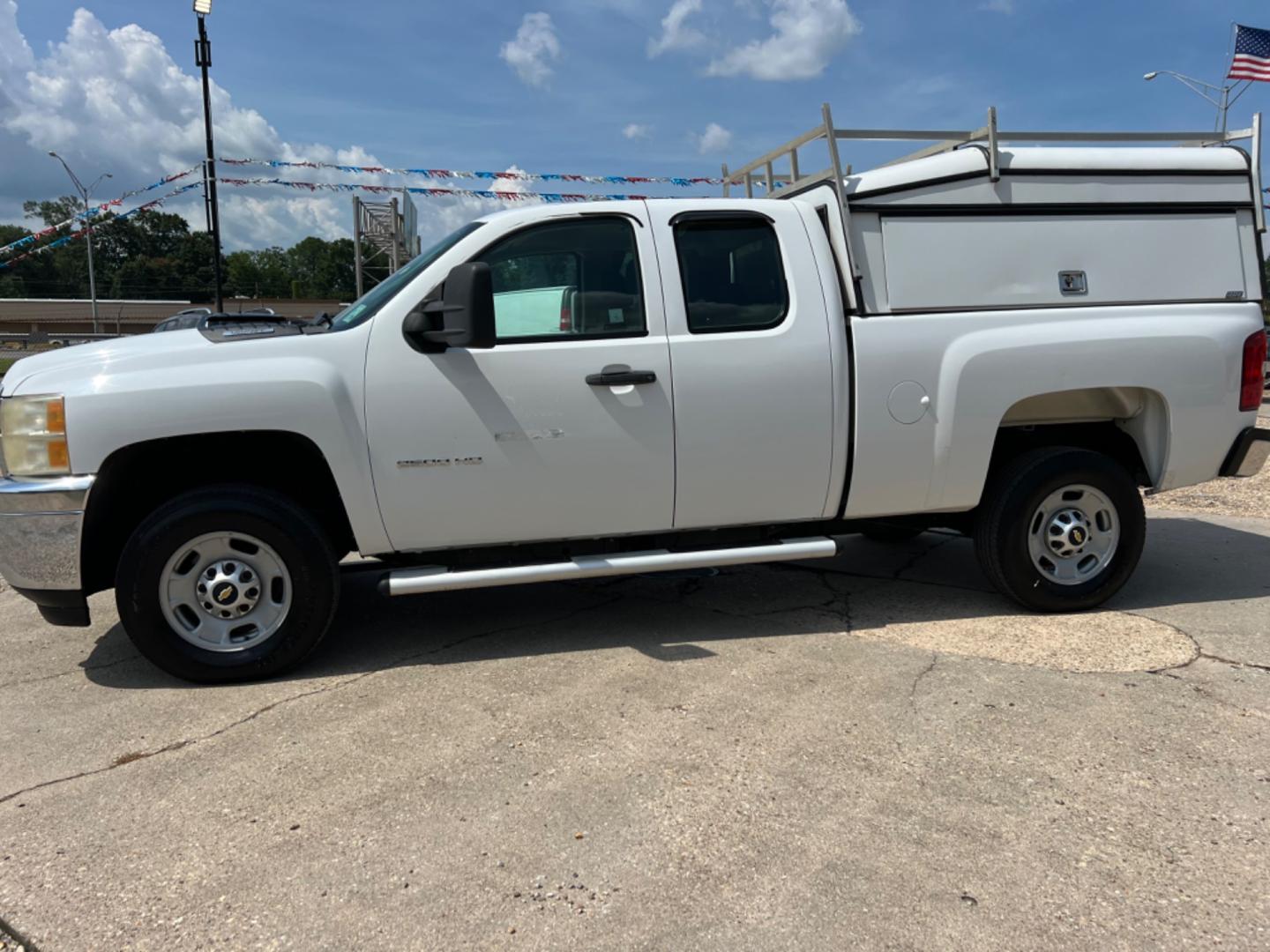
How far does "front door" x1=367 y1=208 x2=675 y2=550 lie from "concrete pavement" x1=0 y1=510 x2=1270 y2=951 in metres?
0.68

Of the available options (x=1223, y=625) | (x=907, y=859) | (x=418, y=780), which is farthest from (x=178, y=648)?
(x=1223, y=625)

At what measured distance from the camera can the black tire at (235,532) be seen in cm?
364

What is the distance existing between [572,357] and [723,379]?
2.22 ft

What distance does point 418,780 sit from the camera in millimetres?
2979

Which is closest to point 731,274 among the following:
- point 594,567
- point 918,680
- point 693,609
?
point 594,567

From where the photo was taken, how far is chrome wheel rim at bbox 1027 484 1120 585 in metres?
4.51

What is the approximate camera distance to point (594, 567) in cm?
398

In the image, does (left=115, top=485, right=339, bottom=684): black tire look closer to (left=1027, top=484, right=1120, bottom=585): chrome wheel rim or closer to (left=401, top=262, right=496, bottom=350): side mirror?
(left=401, top=262, right=496, bottom=350): side mirror

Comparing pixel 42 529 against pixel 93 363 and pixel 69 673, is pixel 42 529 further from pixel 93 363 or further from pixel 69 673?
pixel 69 673

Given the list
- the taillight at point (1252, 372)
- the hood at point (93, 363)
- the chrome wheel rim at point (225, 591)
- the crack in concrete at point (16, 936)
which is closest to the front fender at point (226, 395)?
the hood at point (93, 363)

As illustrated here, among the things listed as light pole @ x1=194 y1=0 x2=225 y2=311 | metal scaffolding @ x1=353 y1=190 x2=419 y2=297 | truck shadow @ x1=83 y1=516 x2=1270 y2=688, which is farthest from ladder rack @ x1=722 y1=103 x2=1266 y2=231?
light pole @ x1=194 y1=0 x2=225 y2=311

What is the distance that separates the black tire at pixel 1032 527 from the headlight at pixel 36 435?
13.6 feet

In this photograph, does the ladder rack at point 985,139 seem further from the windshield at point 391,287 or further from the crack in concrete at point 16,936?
the crack in concrete at point 16,936

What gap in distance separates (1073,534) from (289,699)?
3.77m
